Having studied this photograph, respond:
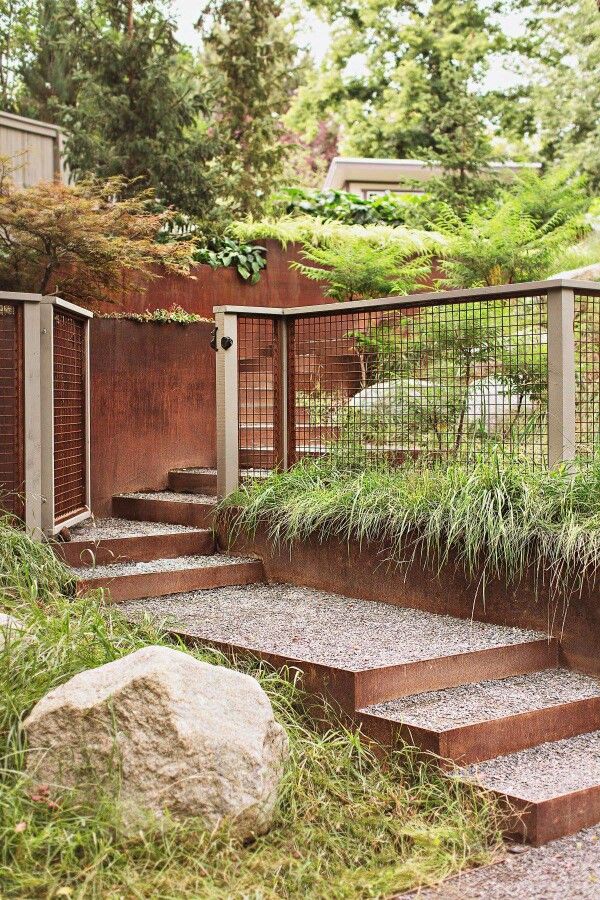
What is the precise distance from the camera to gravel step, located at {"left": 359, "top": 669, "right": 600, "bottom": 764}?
343 cm

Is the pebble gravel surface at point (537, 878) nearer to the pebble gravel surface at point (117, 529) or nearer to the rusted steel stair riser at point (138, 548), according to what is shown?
the rusted steel stair riser at point (138, 548)

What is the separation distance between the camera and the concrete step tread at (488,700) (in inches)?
140

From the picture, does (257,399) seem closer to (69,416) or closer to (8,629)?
(69,416)

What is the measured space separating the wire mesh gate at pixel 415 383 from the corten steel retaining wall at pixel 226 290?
8.39ft

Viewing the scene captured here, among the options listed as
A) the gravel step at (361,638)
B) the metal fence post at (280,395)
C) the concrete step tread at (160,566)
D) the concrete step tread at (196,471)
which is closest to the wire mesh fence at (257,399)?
the metal fence post at (280,395)

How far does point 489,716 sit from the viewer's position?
3.59 meters

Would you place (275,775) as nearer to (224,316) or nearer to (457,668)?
(457,668)

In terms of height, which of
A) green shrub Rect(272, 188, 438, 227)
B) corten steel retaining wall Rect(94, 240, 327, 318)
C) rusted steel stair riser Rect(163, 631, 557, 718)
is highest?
green shrub Rect(272, 188, 438, 227)

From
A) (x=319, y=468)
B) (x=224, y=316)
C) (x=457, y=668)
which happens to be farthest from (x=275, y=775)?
(x=224, y=316)

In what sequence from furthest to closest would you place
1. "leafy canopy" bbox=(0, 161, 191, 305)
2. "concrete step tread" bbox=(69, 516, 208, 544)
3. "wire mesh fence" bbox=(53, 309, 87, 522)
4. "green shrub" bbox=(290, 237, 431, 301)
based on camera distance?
"green shrub" bbox=(290, 237, 431, 301) < "leafy canopy" bbox=(0, 161, 191, 305) < "concrete step tread" bbox=(69, 516, 208, 544) < "wire mesh fence" bbox=(53, 309, 87, 522)

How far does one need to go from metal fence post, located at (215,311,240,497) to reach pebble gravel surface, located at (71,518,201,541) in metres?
0.47

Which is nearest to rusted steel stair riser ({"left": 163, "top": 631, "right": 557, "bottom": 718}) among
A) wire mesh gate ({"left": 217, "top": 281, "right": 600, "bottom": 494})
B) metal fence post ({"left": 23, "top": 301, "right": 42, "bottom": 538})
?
wire mesh gate ({"left": 217, "top": 281, "right": 600, "bottom": 494})

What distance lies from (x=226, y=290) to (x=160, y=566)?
467 centimetres

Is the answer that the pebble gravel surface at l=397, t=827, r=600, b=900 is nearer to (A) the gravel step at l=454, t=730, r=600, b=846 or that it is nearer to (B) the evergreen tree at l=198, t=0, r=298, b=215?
(A) the gravel step at l=454, t=730, r=600, b=846
